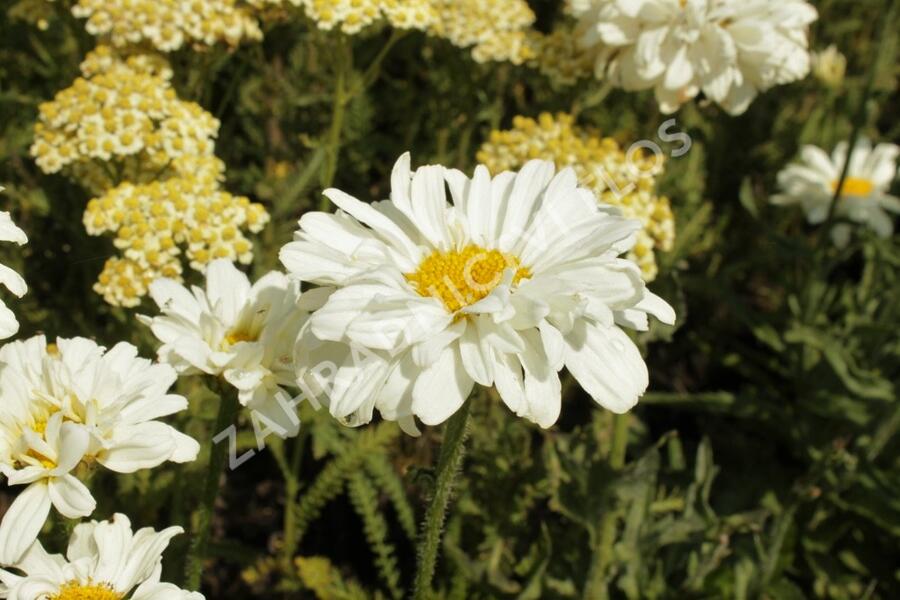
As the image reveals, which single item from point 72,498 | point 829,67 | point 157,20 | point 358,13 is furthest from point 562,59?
point 72,498

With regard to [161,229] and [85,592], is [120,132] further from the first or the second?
[85,592]

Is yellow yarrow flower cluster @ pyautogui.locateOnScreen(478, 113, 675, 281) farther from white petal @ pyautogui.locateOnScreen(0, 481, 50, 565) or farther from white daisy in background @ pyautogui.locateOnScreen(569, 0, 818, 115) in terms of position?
white petal @ pyautogui.locateOnScreen(0, 481, 50, 565)

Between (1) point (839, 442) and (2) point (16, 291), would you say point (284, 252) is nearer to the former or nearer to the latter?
(2) point (16, 291)

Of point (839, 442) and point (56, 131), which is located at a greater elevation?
point (56, 131)

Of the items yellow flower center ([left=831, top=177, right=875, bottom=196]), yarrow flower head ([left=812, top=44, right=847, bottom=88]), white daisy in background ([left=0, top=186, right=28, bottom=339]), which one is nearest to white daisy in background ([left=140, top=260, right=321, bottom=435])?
white daisy in background ([left=0, top=186, right=28, bottom=339])

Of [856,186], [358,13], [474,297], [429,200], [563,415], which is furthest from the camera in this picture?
[856,186]

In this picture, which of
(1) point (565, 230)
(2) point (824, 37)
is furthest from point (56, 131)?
(2) point (824, 37)
